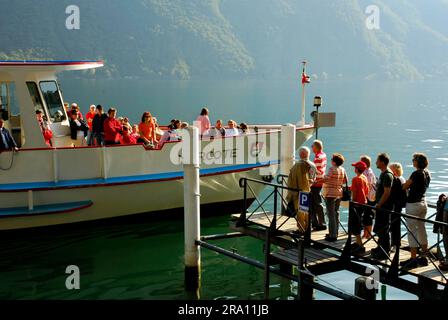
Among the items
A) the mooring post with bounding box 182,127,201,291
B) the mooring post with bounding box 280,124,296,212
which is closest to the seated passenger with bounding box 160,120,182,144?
the mooring post with bounding box 280,124,296,212

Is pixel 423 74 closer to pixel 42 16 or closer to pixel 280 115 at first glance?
pixel 42 16

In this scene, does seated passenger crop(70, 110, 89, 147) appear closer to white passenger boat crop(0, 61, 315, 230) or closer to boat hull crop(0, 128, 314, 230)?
white passenger boat crop(0, 61, 315, 230)

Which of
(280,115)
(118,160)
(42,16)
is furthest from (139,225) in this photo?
(42,16)

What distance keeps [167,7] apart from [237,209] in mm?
167542

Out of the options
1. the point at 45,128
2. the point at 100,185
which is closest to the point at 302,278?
the point at 100,185

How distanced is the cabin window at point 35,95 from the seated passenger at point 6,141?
94cm

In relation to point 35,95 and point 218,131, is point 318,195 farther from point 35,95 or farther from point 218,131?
point 35,95

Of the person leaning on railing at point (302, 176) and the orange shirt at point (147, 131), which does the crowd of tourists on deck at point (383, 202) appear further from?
the orange shirt at point (147, 131)

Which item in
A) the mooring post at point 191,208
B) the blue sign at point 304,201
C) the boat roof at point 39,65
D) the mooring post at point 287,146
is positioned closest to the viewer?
the blue sign at point 304,201

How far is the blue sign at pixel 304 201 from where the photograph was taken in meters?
9.44

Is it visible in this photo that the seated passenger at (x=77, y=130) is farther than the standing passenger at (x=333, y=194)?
Yes

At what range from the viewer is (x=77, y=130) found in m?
14.6

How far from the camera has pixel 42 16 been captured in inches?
5891

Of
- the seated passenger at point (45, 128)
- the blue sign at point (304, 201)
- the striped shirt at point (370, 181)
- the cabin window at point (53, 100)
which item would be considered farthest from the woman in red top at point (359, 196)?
the cabin window at point (53, 100)
